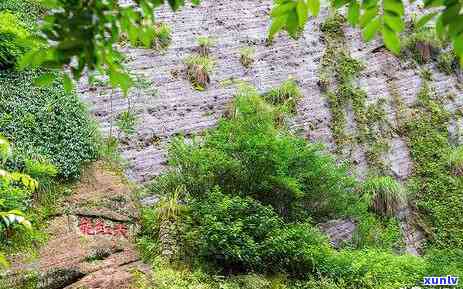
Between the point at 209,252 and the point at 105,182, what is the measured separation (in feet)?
7.66

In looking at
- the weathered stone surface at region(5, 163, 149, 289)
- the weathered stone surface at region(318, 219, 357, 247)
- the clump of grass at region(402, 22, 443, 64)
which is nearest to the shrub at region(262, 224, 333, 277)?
the weathered stone surface at region(5, 163, 149, 289)

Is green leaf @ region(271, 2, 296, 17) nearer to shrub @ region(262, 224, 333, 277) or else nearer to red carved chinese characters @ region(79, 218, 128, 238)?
shrub @ region(262, 224, 333, 277)

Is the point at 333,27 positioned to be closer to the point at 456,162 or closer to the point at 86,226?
the point at 456,162

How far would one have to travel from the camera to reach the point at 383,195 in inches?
403

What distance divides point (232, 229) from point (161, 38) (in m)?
6.63

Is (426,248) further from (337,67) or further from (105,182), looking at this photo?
(105,182)

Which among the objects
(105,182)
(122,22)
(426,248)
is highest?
(122,22)

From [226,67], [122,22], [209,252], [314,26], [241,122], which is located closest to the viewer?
[122,22]

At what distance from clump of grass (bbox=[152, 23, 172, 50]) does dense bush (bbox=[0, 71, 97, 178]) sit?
10.4 ft

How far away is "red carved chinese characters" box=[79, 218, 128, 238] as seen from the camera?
23.5ft

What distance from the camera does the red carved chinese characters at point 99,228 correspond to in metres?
7.18

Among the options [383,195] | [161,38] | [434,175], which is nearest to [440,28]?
[383,195]

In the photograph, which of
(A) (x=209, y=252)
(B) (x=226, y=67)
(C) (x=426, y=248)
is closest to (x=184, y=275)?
(A) (x=209, y=252)

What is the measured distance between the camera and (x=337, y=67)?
12898mm
